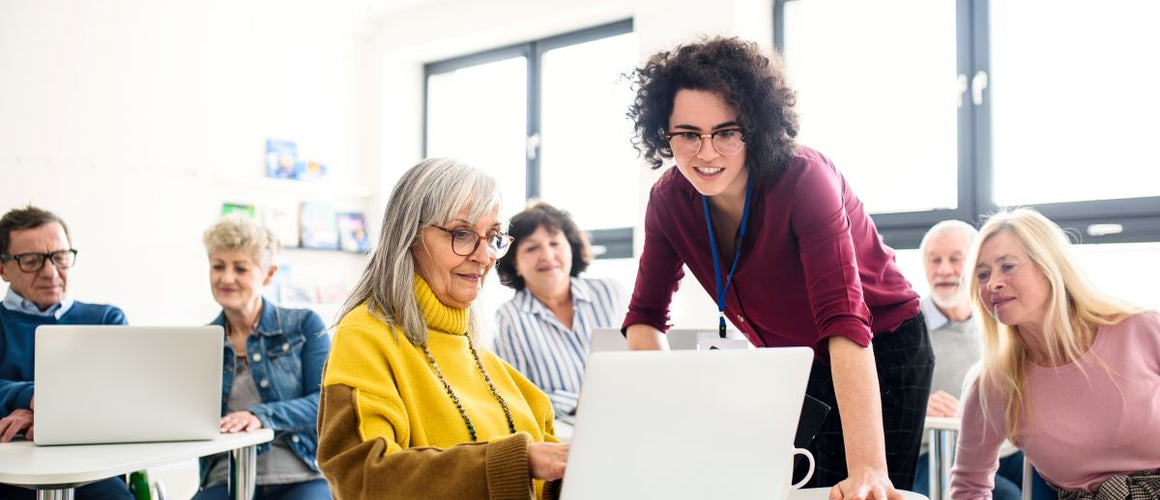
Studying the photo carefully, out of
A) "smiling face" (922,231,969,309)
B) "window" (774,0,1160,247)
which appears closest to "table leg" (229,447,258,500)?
"smiling face" (922,231,969,309)

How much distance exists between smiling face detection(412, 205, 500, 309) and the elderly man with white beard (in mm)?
1993

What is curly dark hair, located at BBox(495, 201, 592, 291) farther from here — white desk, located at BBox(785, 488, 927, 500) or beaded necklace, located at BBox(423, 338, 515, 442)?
white desk, located at BBox(785, 488, 927, 500)

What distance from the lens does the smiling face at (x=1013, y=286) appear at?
2.08 metres

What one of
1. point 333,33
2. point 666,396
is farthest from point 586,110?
point 666,396

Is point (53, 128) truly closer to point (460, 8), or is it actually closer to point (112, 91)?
point (112, 91)

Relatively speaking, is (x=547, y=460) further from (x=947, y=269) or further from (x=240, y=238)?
(x=947, y=269)

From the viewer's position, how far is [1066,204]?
11.9 ft

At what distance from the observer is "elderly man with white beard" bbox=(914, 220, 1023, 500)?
10.1 ft

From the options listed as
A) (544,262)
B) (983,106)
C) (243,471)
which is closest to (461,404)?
(243,471)

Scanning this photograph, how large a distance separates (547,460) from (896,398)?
855 millimetres

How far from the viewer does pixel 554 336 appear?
9.95ft

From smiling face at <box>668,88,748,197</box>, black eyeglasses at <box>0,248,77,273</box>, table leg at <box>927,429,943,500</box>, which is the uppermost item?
smiling face at <box>668,88,748,197</box>

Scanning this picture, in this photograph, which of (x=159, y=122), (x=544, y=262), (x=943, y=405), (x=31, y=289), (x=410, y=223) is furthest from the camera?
(x=159, y=122)

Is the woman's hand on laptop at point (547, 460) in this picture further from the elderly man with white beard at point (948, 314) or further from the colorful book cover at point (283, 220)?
the colorful book cover at point (283, 220)
